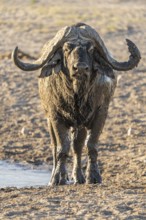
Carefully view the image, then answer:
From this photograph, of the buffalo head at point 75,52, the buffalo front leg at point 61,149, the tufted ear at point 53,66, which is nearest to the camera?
the buffalo head at point 75,52

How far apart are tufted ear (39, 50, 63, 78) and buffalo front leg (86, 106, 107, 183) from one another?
2.23ft

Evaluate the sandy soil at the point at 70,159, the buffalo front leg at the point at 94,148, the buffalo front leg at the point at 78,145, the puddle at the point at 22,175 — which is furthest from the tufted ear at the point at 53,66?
the puddle at the point at 22,175

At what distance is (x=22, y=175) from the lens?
1142 centimetres

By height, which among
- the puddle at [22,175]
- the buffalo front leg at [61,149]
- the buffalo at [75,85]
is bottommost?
the puddle at [22,175]

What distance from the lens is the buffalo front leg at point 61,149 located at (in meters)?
9.89

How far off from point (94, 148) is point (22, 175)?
168 centimetres

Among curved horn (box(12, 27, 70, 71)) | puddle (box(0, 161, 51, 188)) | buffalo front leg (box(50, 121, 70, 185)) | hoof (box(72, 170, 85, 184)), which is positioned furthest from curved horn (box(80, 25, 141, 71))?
puddle (box(0, 161, 51, 188))

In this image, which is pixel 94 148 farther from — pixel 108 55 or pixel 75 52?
pixel 75 52

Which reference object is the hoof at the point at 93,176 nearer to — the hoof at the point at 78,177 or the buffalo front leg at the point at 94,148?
the buffalo front leg at the point at 94,148

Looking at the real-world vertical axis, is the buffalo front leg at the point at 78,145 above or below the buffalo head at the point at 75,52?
below

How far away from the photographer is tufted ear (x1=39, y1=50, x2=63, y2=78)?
960 cm

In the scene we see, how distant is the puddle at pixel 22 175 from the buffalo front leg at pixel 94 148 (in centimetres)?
94

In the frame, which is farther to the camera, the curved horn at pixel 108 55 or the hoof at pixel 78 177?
the hoof at pixel 78 177

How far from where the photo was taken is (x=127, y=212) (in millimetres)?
7980
